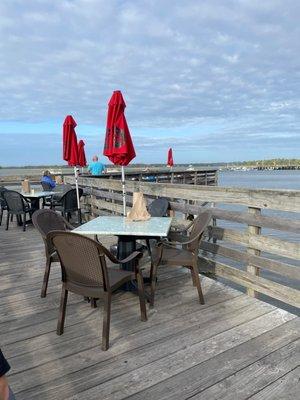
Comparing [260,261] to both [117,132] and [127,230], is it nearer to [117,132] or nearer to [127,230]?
[127,230]

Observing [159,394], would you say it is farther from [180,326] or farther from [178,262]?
[178,262]

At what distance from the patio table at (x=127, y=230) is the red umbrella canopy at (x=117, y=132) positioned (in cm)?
94

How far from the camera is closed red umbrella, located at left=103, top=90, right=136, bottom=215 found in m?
4.20

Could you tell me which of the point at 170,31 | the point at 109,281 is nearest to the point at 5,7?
the point at 170,31

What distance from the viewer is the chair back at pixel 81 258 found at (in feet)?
7.70

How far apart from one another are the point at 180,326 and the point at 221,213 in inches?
56.8

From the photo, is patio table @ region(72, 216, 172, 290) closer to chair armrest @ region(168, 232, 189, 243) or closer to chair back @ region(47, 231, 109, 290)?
chair back @ region(47, 231, 109, 290)

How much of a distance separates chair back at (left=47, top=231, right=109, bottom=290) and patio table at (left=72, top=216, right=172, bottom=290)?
1.90 ft

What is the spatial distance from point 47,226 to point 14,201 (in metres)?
3.58

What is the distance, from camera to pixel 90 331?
266 centimetres

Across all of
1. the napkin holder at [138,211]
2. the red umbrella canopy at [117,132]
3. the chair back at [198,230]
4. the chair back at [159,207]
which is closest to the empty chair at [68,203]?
the chair back at [159,207]

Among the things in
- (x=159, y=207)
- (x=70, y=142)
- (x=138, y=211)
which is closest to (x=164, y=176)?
(x=70, y=142)

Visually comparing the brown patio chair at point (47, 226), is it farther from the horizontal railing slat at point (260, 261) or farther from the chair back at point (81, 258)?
the horizontal railing slat at point (260, 261)

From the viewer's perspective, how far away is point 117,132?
4.21 m
